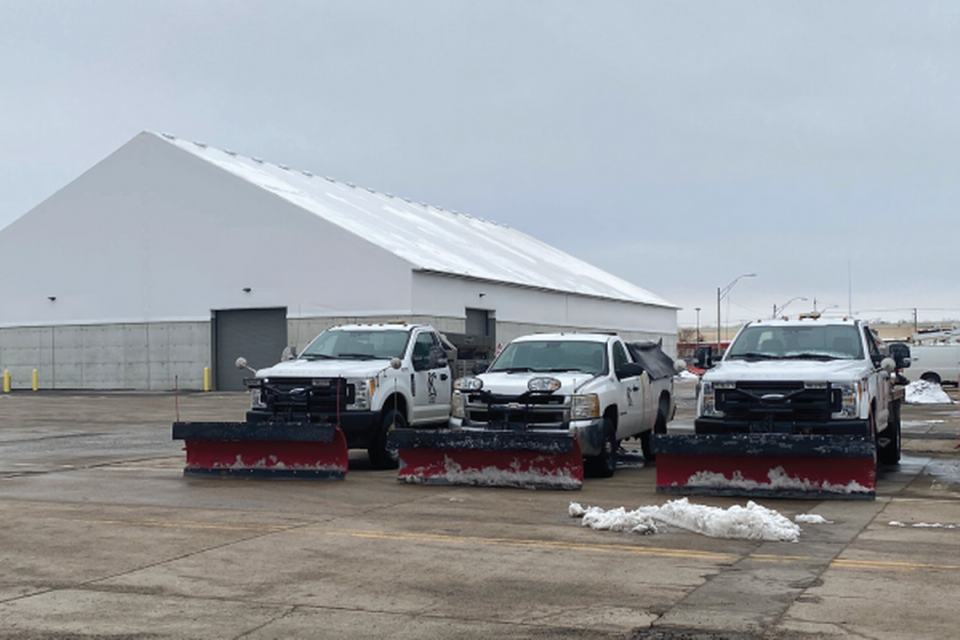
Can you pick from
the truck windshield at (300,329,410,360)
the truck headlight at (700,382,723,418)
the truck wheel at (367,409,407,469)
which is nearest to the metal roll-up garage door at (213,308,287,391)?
the truck windshield at (300,329,410,360)

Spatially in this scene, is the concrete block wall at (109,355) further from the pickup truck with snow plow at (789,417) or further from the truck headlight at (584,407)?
the pickup truck with snow plow at (789,417)

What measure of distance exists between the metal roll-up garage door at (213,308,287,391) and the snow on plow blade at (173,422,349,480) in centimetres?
2982

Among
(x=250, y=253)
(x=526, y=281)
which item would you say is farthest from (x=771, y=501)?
(x=526, y=281)

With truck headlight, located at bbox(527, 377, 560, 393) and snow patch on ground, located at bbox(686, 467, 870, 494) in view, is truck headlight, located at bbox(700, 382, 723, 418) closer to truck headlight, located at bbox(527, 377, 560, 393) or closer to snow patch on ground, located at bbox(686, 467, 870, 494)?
snow patch on ground, located at bbox(686, 467, 870, 494)

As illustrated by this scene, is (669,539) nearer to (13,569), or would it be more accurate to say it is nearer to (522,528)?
(522,528)

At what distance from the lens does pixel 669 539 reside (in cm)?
1002

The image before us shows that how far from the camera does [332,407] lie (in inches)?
614

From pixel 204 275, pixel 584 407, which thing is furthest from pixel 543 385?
pixel 204 275

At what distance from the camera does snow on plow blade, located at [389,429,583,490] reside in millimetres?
13297

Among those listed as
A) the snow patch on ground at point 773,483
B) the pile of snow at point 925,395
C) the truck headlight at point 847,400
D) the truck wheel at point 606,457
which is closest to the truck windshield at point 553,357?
the truck wheel at point 606,457

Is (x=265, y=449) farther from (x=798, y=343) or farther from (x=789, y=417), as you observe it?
(x=798, y=343)

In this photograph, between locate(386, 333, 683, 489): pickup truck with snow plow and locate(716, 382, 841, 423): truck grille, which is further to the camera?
locate(386, 333, 683, 489): pickup truck with snow plow

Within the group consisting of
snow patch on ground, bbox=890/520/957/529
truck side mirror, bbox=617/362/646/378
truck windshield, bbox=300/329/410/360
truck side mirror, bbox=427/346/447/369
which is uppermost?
truck windshield, bbox=300/329/410/360

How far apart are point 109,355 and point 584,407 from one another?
3825 centimetres
